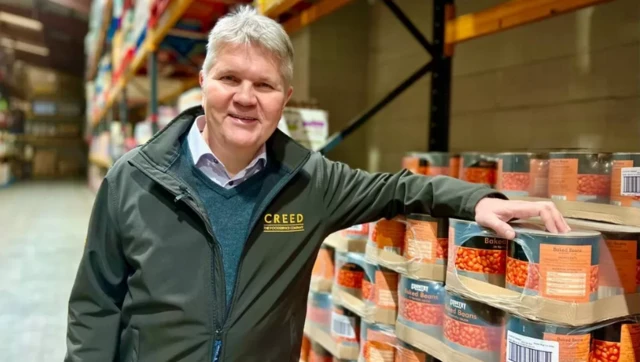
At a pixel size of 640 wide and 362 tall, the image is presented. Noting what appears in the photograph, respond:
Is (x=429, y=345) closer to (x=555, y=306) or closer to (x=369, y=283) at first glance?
(x=369, y=283)

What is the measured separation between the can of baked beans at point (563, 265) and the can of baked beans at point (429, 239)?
13.6 inches

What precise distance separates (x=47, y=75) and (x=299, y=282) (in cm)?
2028

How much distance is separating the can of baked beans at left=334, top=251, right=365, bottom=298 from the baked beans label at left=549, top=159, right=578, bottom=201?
71cm

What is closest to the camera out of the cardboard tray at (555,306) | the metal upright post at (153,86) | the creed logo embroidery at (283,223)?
the cardboard tray at (555,306)

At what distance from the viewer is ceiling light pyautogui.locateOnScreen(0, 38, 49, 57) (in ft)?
49.0

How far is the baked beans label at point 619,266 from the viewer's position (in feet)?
4.04

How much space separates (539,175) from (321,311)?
1042 mm

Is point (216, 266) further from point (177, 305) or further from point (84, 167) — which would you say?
point (84, 167)

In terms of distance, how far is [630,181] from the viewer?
52.7 inches

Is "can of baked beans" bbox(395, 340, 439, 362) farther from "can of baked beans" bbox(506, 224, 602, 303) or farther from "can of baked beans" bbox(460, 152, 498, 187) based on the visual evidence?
"can of baked beans" bbox(460, 152, 498, 187)

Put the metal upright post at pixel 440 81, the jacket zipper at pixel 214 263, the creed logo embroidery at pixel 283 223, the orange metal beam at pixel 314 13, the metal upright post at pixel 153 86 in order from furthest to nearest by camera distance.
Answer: the metal upright post at pixel 153 86
the orange metal beam at pixel 314 13
the metal upright post at pixel 440 81
the creed logo embroidery at pixel 283 223
the jacket zipper at pixel 214 263

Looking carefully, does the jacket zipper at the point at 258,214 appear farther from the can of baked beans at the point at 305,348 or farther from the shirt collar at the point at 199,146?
the can of baked beans at the point at 305,348

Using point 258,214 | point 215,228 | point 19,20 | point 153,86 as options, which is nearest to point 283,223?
point 258,214

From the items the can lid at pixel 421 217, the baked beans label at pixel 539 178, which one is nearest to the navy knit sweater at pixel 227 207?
the can lid at pixel 421 217
